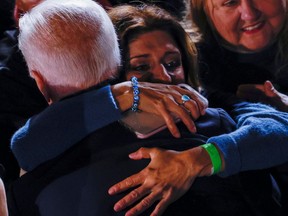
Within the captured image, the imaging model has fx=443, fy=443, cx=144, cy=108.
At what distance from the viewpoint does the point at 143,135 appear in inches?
31.9

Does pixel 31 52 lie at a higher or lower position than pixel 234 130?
higher

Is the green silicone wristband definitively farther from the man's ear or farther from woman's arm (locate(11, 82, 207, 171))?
the man's ear

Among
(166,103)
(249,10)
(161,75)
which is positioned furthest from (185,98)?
(249,10)

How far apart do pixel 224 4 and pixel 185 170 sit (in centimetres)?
68

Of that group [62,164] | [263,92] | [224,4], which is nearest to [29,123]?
[62,164]

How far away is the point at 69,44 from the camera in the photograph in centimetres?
83

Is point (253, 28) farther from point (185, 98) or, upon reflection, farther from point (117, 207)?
point (117, 207)

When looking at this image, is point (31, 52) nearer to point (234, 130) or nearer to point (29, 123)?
point (29, 123)

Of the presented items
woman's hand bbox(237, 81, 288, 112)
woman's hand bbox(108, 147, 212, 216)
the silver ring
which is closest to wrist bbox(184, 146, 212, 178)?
woman's hand bbox(108, 147, 212, 216)

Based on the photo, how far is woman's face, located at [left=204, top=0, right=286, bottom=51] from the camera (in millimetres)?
1319

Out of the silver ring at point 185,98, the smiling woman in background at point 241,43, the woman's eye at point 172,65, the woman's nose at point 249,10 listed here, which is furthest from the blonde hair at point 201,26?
the silver ring at point 185,98

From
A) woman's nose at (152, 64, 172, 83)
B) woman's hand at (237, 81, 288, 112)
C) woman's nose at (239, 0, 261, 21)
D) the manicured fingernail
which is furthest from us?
woman's nose at (239, 0, 261, 21)

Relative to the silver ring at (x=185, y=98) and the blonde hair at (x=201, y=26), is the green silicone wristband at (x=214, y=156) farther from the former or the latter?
the blonde hair at (x=201, y=26)

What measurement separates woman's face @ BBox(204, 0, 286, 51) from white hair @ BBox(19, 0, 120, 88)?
584 mm
